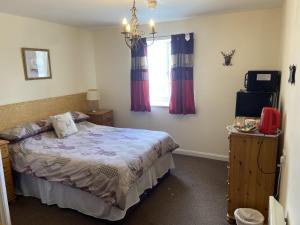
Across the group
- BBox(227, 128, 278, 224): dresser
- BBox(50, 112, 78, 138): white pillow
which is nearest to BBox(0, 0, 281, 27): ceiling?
BBox(50, 112, 78, 138): white pillow

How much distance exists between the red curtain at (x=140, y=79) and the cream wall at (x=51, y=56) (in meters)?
1.04

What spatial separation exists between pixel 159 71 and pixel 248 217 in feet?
9.68

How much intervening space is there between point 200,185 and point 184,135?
49.2 inches

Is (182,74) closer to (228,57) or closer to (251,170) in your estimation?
(228,57)

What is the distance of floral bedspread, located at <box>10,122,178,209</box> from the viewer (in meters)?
2.36

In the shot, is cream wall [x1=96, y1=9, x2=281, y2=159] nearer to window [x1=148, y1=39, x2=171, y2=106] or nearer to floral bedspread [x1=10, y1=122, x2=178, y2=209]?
window [x1=148, y1=39, x2=171, y2=106]

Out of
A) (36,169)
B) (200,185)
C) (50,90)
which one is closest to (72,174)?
(36,169)

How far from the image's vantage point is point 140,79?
4.34m

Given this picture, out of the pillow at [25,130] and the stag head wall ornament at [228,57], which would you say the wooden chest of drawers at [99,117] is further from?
the stag head wall ornament at [228,57]

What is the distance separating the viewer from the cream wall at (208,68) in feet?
11.3

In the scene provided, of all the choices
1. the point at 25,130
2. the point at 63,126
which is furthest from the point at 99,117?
the point at 25,130

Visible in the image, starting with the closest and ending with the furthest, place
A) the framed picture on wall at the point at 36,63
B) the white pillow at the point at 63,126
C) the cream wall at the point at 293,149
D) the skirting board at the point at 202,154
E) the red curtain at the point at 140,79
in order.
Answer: the cream wall at the point at 293,149 < the white pillow at the point at 63,126 < the framed picture on wall at the point at 36,63 < the skirting board at the point at 202,154 < the red curtain at the point at 140,79

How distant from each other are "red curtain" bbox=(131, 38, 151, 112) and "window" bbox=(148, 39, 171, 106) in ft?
0.49

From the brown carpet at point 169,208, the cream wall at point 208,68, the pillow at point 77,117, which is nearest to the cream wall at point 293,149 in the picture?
the brown carpet at point 169,208
